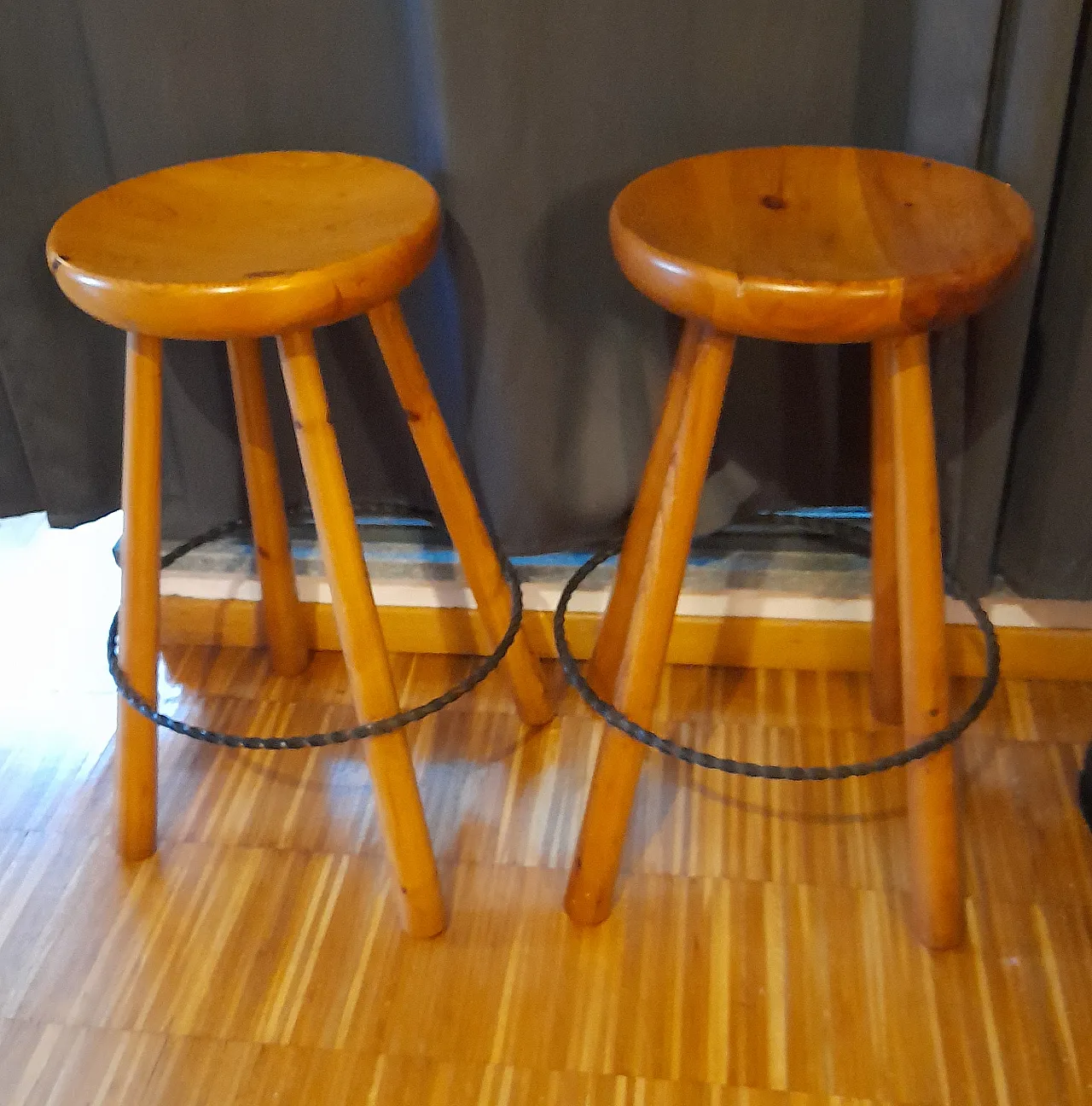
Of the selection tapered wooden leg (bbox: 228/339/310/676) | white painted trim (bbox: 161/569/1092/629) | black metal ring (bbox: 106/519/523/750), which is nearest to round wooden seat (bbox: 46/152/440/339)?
tapered wooden leg (bbox: 228/339/310/676)

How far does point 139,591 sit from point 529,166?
1.60 ft

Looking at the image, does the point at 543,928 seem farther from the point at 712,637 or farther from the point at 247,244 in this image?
the point at 247,244

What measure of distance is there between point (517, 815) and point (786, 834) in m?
0.26

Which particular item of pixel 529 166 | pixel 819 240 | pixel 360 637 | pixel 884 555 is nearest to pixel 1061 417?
pixel 884 555

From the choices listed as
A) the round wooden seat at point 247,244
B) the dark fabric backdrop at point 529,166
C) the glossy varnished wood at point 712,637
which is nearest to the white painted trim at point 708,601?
the glossy varnished wood at point 712,637

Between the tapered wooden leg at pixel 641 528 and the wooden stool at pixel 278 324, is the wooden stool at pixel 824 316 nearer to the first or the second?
the tapered wooden leg at pixel 641 528

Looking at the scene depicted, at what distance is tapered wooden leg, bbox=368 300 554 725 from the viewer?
0.84m

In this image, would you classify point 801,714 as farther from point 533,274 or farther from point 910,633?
point 533,274

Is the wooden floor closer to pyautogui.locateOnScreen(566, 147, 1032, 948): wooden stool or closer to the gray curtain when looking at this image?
pyautogui.locateOnScreen(566, 147, 1032, 948): wooden stool

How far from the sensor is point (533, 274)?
0.92 metres

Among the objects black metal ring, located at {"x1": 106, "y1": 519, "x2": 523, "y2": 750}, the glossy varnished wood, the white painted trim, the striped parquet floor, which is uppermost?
black metal ring, located at {"x1": 106, "y1": 519, "x2": 523, "y2": 750}

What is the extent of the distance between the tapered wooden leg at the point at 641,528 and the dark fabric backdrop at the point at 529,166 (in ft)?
0.32

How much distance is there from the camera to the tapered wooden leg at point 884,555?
0.82 metres

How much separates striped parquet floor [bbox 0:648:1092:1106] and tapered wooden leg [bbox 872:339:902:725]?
56mm
